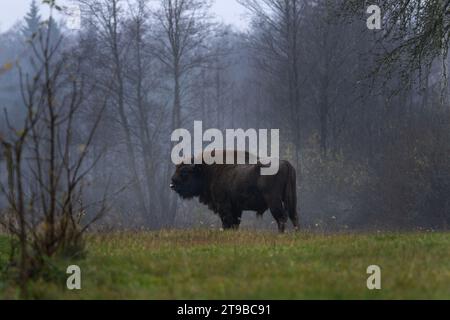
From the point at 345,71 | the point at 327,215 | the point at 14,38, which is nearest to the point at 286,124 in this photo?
the point at 345,71

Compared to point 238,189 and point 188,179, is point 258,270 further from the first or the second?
point 188,179

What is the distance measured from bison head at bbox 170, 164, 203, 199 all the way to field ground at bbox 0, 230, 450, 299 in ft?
21.6

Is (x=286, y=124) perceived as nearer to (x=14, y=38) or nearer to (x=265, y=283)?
(x=265, y=283)

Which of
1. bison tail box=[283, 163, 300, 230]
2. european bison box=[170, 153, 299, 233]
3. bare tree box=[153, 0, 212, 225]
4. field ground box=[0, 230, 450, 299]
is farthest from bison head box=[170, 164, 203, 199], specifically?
bare tree box=[153, 0, 212, 225]

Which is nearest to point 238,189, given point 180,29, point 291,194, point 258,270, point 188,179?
point 291,194

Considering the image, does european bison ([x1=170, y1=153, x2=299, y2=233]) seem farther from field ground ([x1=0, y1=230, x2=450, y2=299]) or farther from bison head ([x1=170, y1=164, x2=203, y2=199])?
field ground ([x1=0, y1=230, x2=450, y2=299])

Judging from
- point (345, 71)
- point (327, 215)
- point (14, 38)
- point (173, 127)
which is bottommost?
point (327, 215)

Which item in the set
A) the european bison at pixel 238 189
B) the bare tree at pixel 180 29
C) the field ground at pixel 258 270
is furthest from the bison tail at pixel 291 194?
the bare tree at pixel 180 29

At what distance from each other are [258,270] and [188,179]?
1042 centimetres

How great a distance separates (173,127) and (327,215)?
9.26 m

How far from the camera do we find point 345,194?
117 feet

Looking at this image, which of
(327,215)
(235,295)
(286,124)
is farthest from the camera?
(286,124)

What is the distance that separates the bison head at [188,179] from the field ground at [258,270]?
6.60 metres

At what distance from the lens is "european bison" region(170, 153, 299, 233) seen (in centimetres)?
1579
